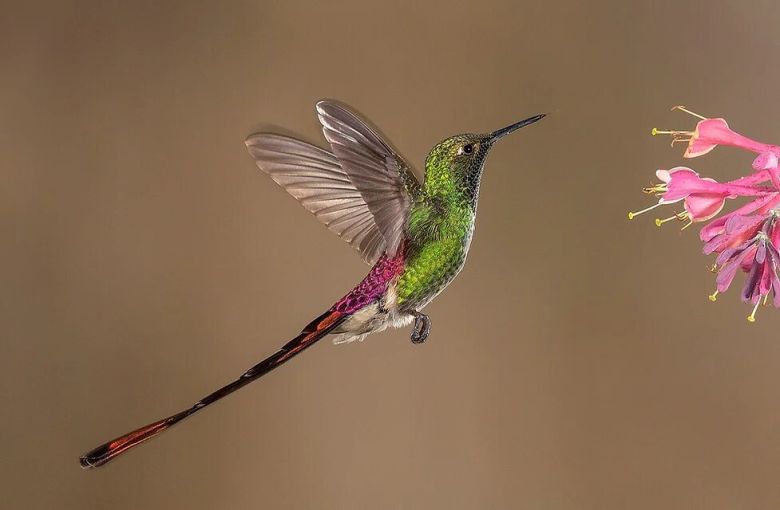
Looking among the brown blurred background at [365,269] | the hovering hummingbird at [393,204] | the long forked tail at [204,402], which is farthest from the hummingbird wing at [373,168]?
the brown blurred background at [365,269]

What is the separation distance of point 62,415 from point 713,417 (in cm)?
134

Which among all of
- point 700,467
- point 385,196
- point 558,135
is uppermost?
point 558,135

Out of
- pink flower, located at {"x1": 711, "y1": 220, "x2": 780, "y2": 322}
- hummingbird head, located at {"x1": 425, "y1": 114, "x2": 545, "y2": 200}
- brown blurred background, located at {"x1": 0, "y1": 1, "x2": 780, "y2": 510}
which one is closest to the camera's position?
pink flower, located at {"x1": 711, "y1": 220, "x2": 780, "y2": 322}

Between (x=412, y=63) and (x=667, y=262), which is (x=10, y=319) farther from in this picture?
(x=667, y=262)

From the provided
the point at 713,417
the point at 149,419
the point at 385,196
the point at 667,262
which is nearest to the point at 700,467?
the point at 713,417

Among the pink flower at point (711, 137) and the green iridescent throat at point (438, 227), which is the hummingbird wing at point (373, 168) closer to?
the green iridescent throat at point (438, 227)

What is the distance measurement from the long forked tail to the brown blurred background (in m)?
0.96

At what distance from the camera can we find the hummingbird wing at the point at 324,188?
2.42 ft

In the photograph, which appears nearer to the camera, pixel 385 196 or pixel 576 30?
pixel 385 196

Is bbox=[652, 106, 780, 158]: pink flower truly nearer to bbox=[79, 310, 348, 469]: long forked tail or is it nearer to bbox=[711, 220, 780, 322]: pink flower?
bbox=[711, 220, 780, 322]: pink flower

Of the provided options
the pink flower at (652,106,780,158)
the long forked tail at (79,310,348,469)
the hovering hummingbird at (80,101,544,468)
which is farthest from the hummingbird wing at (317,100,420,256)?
the pink flower at (652,106,780,158)

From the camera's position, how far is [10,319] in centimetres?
159

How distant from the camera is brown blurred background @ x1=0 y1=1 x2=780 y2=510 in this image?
1.62m

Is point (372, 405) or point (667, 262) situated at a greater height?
point (667, 262)
